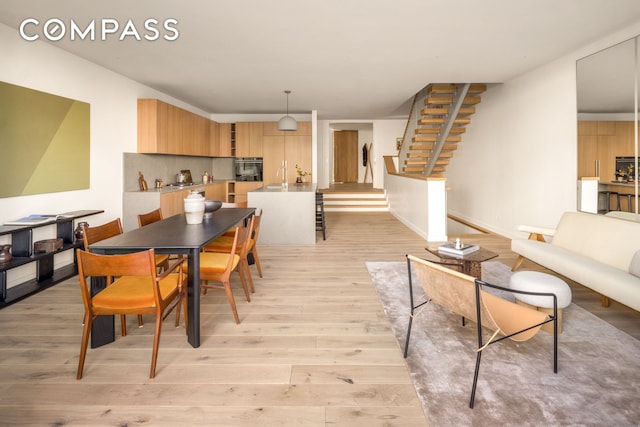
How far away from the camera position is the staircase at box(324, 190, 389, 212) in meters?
9.95

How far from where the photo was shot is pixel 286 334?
278 cm

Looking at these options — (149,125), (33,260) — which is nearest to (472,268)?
(33,260)

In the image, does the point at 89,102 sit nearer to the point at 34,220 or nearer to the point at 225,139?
the point at 34,220

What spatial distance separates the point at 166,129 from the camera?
6.42 meters

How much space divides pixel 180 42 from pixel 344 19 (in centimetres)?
190

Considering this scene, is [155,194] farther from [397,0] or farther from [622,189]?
[622,189]

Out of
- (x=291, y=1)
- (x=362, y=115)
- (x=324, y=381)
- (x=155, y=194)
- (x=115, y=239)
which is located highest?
(x=362, y=115)

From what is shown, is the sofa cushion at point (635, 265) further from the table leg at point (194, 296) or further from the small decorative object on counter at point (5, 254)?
the small decorative object on counter at point (5, 254)

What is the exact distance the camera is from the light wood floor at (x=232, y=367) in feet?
6.14

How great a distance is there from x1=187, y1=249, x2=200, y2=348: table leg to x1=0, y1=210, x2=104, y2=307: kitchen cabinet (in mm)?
2052

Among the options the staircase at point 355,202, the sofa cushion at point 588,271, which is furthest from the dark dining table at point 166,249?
the staircase at point 355,202

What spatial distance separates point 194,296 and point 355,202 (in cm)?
788

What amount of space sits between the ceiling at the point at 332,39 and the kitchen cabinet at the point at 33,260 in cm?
197

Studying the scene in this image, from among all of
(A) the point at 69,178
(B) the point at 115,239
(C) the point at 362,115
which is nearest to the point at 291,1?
(B) the point at 115,239
